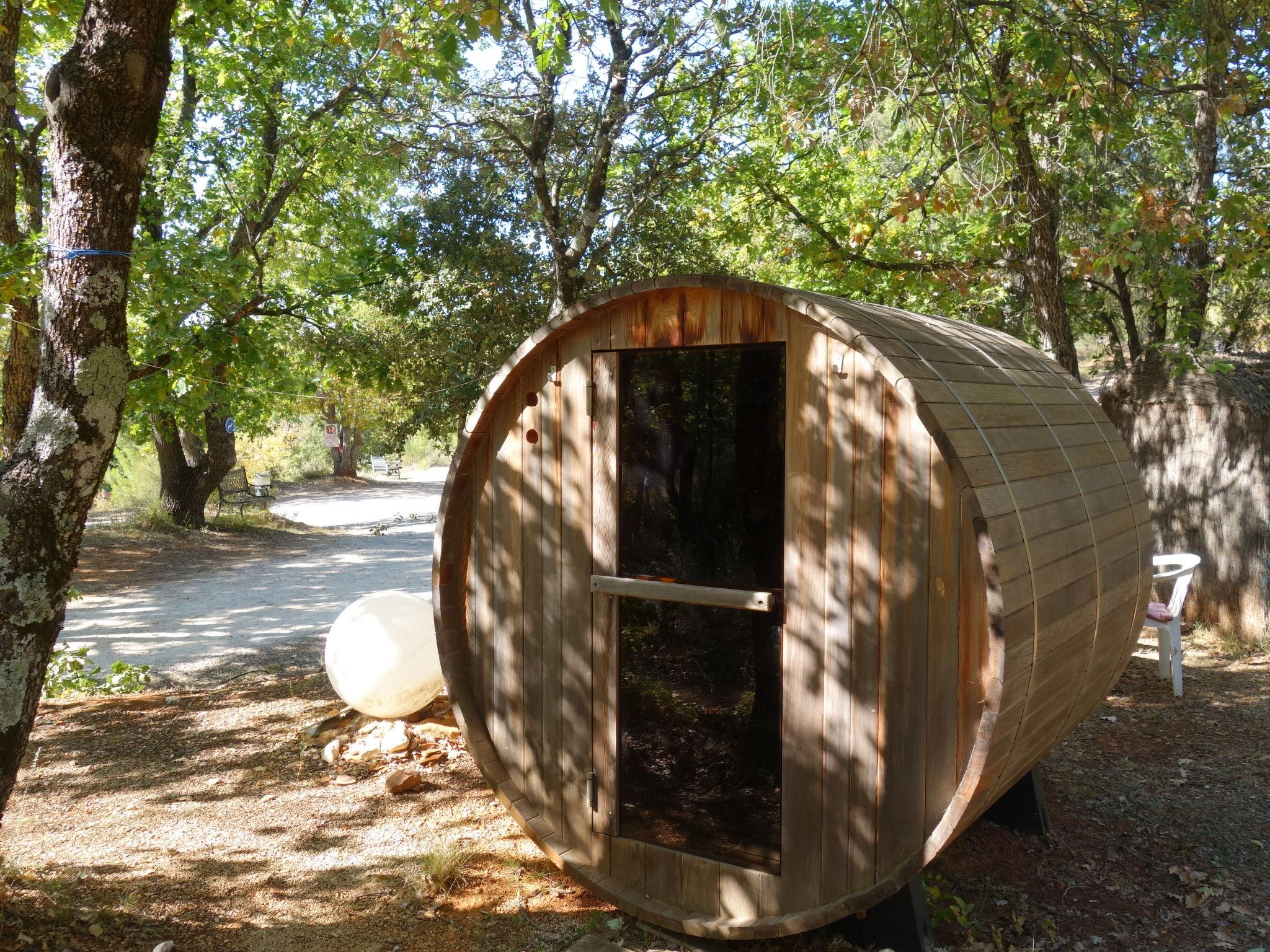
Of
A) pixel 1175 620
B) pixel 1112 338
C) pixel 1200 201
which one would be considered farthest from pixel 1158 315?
pixel 1175 620

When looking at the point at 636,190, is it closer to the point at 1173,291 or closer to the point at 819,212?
the point at 819,212

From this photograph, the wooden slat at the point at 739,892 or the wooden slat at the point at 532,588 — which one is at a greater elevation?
the wooden slat at the point at 532,588

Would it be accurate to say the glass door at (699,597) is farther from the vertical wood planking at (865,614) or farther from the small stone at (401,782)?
the small stone at (401,782)

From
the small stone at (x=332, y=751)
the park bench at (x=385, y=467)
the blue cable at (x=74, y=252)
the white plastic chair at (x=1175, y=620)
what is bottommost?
the small stone at (x=332, y=751)

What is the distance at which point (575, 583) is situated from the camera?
4.25m

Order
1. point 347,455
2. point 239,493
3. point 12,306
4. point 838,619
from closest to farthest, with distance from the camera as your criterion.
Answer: point 838,619 → point 12,306 → point 239,493 → point 347,455

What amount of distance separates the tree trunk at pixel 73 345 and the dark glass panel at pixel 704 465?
2048mm

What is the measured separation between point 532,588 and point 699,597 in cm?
92

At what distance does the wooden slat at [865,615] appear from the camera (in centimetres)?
348

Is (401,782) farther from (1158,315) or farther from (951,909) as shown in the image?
(1158,315)

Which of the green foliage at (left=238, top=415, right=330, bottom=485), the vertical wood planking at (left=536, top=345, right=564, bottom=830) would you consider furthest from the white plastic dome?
the green foliage at (left=238, top=415, right=330, bottom=485)

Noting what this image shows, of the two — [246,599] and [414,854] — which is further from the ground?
[246,599]

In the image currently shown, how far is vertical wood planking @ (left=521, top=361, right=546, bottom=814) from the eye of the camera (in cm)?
435

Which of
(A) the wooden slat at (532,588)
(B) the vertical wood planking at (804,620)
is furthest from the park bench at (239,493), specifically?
(B) the vertical wood planking at (804,620)
